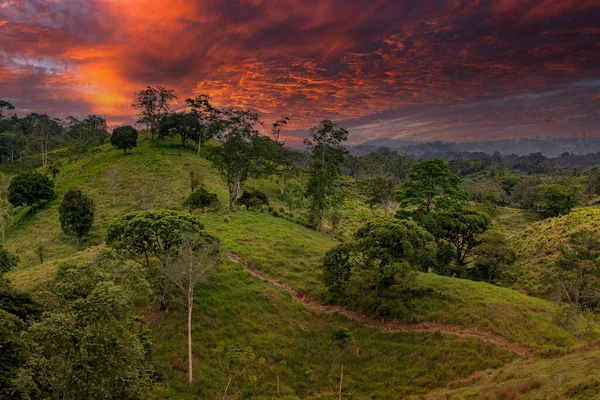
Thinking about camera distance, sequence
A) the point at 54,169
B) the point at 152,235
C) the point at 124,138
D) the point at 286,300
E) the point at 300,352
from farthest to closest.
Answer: the point at 124,138, the point at 54,169, the point at 286,300, the point at 152,235, the point at 300,352

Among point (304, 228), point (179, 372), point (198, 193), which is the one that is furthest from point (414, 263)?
point (198, 193)

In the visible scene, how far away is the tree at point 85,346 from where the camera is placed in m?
11.3

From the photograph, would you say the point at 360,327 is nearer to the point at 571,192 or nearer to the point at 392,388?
the point at 392,388

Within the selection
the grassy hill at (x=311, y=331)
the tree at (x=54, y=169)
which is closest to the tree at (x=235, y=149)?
the grassy hill at (x=311, y=331)

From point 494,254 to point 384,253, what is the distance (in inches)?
672

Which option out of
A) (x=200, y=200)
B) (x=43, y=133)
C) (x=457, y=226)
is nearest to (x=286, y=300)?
(x=457, y=226)

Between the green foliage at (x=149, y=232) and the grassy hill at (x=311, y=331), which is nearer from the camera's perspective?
the grassy hill at (x=311, y=331)

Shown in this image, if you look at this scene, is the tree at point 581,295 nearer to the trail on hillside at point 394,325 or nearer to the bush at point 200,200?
the trail on hillside at point 394,325

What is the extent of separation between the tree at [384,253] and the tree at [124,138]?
73478 millimetres

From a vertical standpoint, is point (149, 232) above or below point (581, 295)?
above

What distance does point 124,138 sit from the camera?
80312 millimetres

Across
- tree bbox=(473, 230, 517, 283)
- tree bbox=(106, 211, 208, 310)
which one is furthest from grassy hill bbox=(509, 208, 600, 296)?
tree bbox=(106, 211, 208, 310)

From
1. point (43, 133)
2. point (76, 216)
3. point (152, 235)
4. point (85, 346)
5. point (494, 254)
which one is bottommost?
point (494, 254)

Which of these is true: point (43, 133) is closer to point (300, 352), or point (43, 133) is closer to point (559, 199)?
point (300, 352)
